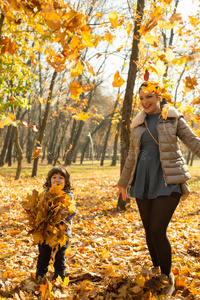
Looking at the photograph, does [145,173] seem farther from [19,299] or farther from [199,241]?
[199,241]

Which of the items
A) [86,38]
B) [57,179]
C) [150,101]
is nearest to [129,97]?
[150,101]

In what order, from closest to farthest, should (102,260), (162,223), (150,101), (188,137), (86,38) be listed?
(86,38) → (162,223) → (188,137) → (150,101) → (102,260)

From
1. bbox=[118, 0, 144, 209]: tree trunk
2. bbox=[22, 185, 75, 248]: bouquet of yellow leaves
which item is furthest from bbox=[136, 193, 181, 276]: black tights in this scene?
bbox=[118, 0, 144, 209]: tree trunk

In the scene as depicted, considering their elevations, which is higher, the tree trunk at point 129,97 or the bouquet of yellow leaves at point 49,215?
the tree trunk at point 129,97

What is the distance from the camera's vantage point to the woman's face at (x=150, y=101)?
2461 mm

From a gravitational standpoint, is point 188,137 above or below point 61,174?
above

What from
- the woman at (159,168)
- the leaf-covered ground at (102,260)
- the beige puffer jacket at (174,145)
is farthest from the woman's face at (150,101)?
the leaf-covered ground at (102,260)

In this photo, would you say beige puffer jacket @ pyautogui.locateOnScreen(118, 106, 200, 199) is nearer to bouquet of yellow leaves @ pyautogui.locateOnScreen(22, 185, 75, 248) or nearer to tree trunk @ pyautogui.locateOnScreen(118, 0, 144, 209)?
bouquet of yellow leaves @ pyautogui.locateOnScreen(22, 185, 75, 248)

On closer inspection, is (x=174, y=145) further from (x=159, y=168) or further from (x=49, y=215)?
(x=49, y=215)

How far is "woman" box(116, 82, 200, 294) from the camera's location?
2.25 m

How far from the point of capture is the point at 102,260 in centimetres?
326

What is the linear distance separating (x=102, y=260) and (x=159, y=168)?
5.33ft

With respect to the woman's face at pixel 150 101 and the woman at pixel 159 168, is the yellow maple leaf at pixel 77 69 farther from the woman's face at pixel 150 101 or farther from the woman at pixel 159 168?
the woman's face at pixel 150 101

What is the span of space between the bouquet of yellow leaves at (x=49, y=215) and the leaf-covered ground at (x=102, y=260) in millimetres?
140
